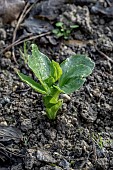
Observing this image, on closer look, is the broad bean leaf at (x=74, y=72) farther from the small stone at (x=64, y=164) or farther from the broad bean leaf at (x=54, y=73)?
the small stone at (x=64, y=164)

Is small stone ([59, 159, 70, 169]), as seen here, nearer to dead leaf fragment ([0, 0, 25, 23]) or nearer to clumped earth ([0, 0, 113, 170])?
clumped earth ([0, 0, 113, 170])

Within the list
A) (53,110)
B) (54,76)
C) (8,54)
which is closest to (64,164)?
(53,110)

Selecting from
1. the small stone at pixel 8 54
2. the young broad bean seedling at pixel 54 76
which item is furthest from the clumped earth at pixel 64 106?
the young broad bean seedling at pixel 54 76

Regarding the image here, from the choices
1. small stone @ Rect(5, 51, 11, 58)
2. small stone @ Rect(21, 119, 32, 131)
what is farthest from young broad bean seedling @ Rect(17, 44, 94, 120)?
small stone @ Rect(5, 51, 11, 58)

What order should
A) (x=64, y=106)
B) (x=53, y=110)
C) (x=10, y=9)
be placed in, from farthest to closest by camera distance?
(x=10, y=9)
(x=64, y=106)
(x=53, y=110)

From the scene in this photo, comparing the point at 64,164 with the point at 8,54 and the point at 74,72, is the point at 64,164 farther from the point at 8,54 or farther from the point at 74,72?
the point at 8,54
